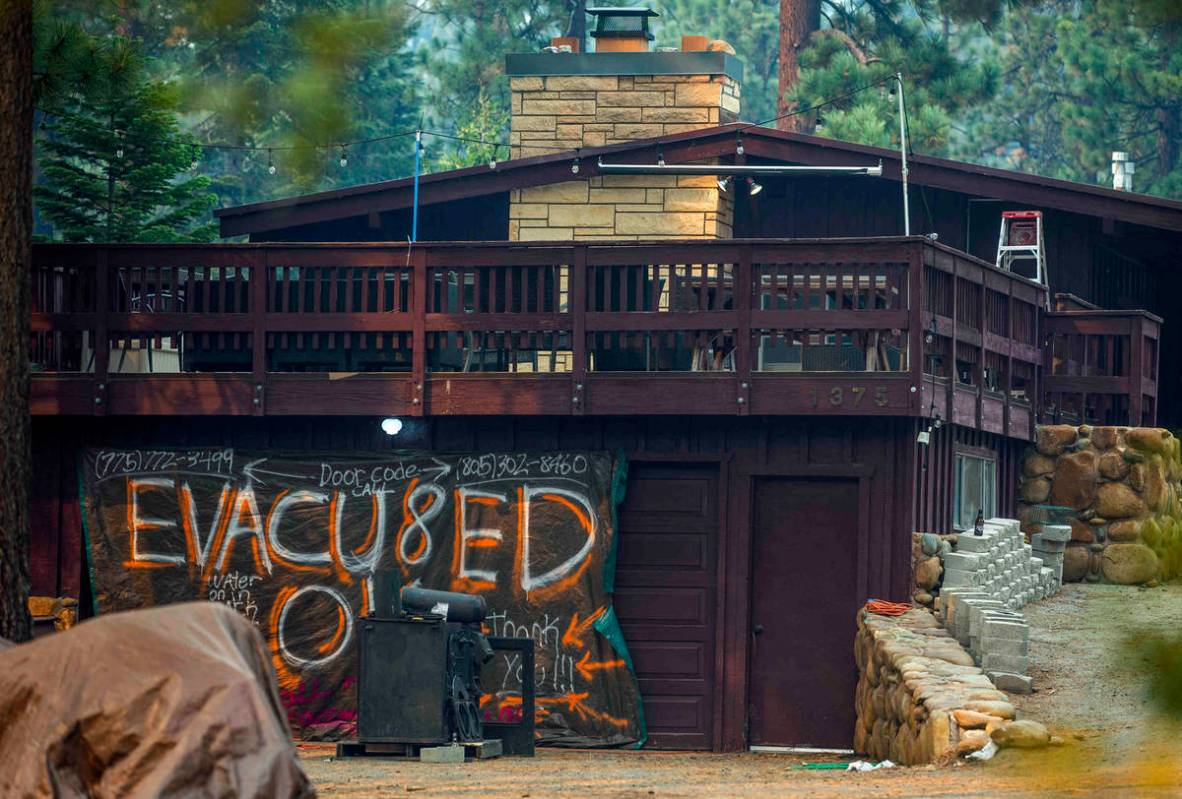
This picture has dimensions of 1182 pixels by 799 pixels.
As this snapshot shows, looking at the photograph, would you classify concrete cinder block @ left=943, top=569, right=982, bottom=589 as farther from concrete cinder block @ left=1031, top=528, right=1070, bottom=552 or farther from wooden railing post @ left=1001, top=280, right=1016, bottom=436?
concrete cinder block @ left=1031, top=528, right=1070, bottom=552

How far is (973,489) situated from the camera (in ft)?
59.2

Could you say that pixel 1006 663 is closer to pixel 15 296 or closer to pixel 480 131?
pixel 15 296

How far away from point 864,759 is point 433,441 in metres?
4.90

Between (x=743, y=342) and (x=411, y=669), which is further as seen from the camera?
(x=743, y=342)

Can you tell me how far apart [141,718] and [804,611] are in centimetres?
1074

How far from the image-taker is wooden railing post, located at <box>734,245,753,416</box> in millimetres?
15961

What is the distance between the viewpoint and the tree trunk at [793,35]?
3922 centimetres

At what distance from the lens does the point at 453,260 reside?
16.7 meters

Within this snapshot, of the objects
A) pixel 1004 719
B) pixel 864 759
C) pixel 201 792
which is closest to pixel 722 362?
pixel 864 759

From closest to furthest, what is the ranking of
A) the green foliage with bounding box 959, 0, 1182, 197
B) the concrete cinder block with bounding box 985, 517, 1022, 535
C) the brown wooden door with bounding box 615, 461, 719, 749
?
1. the brown wooden door with bounding box 615, 461, 719, 749
2. the concrete cinder block with bounding box 985, 517, 1022, 535
3. the green foliage with bounding box 959, 0, 1182, 197

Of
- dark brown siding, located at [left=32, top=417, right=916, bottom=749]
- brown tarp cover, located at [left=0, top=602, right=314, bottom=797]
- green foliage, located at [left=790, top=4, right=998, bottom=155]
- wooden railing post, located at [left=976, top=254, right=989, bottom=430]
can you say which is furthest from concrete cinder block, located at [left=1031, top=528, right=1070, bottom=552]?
green foliage, located at [left=790, top=4, right=998, bottom=155]

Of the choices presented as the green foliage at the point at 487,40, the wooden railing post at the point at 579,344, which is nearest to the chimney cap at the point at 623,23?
the wooden railing post at the point at 579,344

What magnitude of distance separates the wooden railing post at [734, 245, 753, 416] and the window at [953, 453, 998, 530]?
2.59 meters

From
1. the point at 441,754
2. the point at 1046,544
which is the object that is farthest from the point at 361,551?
the point at 1046,544
